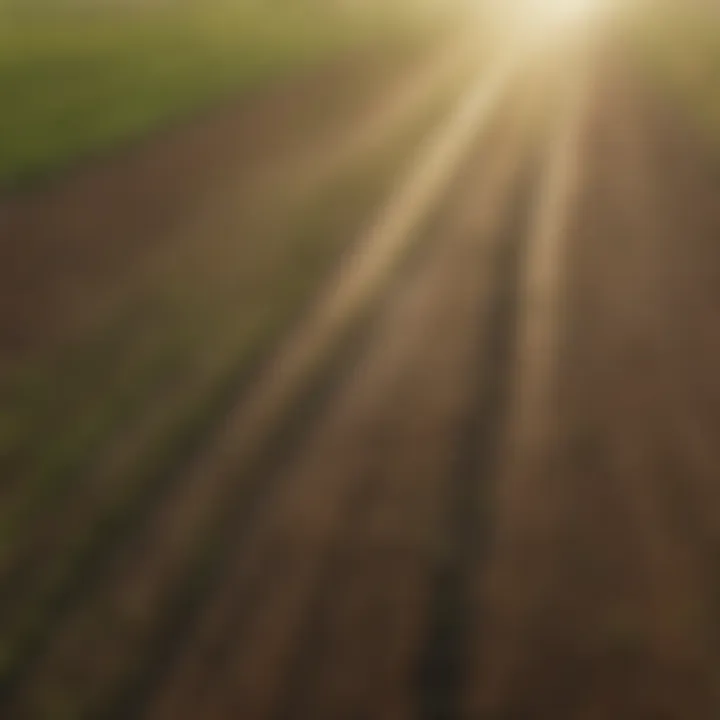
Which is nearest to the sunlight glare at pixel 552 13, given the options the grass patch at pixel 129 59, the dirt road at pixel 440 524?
the grass patch at pixel 129 59

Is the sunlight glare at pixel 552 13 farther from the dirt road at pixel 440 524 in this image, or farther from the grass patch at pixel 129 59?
the dirt road at pixel 440 524

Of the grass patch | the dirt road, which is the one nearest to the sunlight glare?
the grass patch

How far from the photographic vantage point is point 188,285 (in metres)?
8.08

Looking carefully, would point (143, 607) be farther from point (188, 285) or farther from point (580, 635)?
point (188, 285)

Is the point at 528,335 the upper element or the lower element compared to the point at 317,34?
lower

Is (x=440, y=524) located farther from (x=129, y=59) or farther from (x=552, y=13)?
(x=552, y=13)

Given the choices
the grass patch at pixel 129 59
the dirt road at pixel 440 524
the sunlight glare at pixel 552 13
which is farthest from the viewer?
the sunlight glare at pixel 552 13

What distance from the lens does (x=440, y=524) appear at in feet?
16.6

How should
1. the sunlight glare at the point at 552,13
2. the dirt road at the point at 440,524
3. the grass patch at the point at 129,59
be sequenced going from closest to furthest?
1. the dirt road at the point at 440,524
2. the grass patch at the point at 129,59
3. the sunlight glare at the point at 552,13

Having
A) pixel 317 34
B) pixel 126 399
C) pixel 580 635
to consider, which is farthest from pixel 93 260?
pixel 317 34

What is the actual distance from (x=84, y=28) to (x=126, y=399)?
18255mm

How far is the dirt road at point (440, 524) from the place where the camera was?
13.3ft

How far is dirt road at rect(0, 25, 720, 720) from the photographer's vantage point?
4051 mm

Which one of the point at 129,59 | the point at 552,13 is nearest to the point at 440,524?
the point at 129,59
